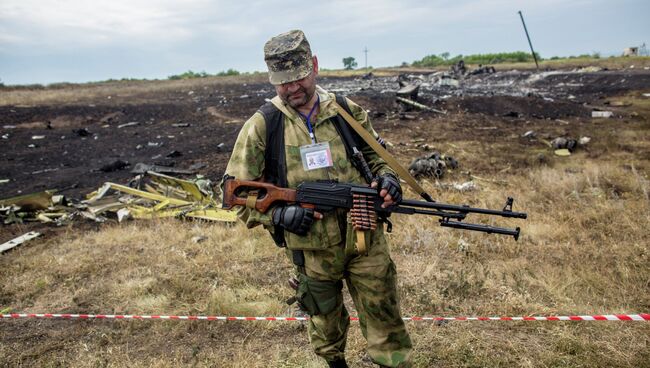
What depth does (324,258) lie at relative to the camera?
2533 mm

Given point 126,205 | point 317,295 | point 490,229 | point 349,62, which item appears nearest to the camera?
point 490,229

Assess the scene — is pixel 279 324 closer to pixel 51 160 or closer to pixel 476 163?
pixel 476 163

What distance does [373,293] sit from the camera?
252 centimetres

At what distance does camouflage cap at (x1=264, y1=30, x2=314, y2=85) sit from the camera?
2.34 meters

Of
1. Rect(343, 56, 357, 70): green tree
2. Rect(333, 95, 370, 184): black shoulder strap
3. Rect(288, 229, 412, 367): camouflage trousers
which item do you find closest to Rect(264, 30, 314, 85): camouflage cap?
Rect(333, 95, 370, 184): black shoulder strap

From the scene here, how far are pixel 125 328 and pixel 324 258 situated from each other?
2424mm

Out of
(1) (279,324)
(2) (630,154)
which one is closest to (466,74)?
(2) (630,154)

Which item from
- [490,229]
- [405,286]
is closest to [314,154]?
[490,229]

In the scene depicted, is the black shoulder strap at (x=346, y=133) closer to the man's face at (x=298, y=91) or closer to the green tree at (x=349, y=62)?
the man's face at (x=298, y=91)

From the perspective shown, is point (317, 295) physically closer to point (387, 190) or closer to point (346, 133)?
point (387, 190)

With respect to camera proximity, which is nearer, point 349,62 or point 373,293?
point 373,293

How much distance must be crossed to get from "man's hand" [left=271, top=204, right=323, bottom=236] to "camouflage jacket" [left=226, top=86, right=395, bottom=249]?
81 millimetres

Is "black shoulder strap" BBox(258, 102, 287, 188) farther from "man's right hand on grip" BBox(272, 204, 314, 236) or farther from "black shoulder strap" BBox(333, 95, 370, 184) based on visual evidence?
"black shoulder strap" BBox(333, 95, 370, 184)

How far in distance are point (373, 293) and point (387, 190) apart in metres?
0.66
